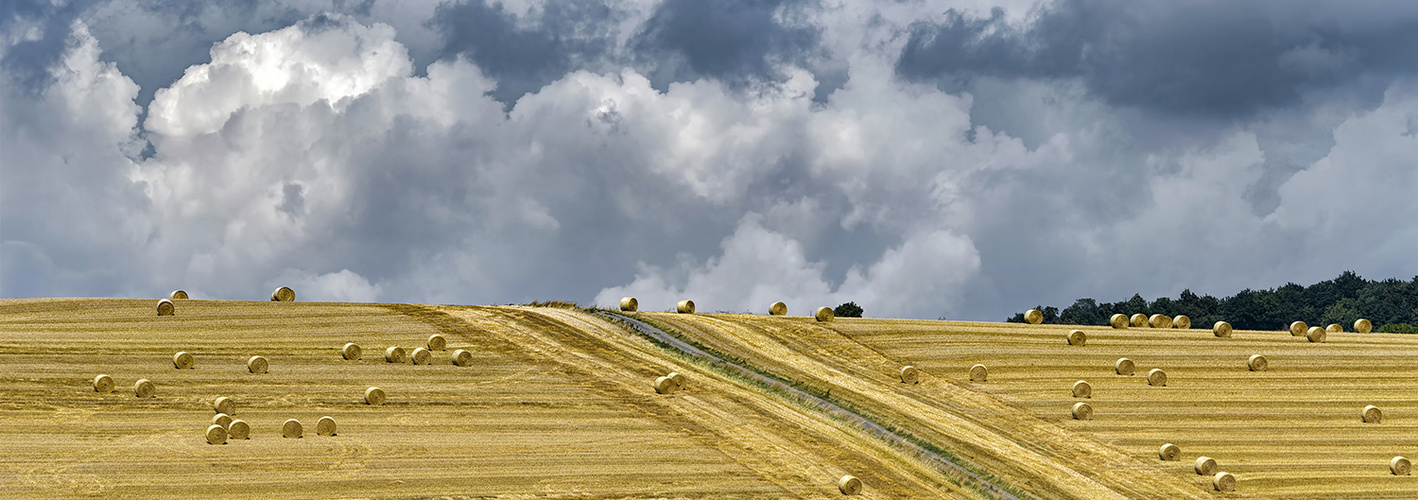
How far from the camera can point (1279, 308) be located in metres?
125

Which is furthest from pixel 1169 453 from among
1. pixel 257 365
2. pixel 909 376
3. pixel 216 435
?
pixel 257 365

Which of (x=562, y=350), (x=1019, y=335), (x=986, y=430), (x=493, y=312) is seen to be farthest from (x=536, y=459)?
(x=1019, y=335)

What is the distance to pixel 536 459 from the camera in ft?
94.6

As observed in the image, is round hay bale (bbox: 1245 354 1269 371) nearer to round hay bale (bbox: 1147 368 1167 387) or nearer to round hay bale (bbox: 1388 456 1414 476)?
round hay bale (bbox: 1147 368 1167 387)

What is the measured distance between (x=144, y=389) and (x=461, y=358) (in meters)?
7.85

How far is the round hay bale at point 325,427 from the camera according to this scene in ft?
96.2

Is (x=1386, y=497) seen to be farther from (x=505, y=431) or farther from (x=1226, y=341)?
(x=505, y=431)

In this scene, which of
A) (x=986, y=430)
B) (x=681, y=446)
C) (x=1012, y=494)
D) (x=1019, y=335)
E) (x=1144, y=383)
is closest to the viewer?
(x=1012, y=494)

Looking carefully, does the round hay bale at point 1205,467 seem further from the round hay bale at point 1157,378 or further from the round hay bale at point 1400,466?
the round hay bale at point 1157,378

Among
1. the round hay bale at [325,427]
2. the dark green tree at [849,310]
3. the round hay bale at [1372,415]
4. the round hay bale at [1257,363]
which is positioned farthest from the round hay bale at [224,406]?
the dark green tree at [849,310]

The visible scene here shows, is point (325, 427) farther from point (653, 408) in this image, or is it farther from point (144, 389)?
point (653, 408)

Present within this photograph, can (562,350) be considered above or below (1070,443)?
above

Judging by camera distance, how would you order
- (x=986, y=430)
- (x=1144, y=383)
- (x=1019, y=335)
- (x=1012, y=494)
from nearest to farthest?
(x=1012, y=494), (x=986, y=430), (x=1144, y=383), (x=1019, y=335)

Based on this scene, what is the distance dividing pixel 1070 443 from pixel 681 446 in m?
9.49
